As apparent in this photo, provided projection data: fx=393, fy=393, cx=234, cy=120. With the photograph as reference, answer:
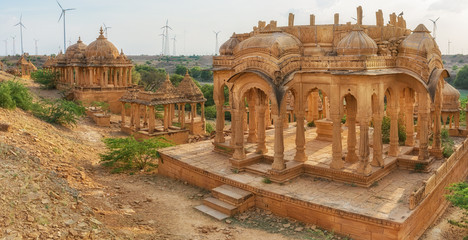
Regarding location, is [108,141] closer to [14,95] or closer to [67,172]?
[67,172]

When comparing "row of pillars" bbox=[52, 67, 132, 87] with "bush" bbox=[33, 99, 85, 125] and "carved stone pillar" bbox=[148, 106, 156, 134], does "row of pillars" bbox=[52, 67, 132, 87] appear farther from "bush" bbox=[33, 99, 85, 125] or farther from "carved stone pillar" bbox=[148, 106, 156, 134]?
"carved stone pillar" bbox=[148, 106, 156, 134]

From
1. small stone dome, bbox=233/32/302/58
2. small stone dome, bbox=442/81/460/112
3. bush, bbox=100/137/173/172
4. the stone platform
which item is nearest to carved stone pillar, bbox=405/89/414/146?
the stone platform

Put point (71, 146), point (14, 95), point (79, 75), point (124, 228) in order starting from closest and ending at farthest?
1. point (124, 228)
2. point (71, 146)
3. point (14, 95)
4. point (79, 75)

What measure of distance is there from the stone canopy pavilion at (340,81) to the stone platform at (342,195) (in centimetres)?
54

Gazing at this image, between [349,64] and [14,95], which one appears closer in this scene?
[349,64]

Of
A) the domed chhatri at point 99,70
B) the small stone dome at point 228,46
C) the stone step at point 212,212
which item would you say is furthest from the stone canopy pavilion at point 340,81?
the domed chhatri at point 99,70

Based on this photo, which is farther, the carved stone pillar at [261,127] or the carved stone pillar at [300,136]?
the carved stone pillar at [261,127]

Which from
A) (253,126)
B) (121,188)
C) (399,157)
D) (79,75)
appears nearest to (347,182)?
(399,157)

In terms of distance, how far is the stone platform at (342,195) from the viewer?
966 cm

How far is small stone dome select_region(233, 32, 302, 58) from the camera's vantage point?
12430mm

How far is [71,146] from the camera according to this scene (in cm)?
1728

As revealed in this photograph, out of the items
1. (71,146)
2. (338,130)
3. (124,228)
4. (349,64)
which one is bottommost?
(124,228)

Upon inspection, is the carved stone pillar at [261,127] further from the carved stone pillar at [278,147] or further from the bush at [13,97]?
the bush at [13,97]

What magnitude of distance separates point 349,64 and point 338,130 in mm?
2041
